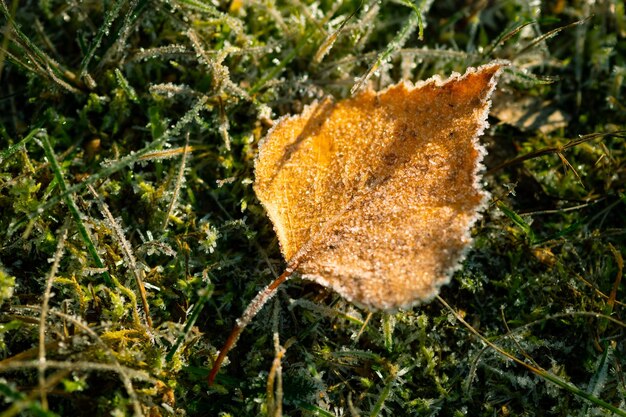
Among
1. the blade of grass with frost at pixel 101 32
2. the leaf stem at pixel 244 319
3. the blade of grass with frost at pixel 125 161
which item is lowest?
the leaf stem at pixel 244 319

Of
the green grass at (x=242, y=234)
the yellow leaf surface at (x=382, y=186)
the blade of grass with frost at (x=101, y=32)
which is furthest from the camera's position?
the blade of grass with frost at (x=101, y=32)

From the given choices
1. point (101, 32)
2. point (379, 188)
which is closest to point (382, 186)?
point (379, 188)

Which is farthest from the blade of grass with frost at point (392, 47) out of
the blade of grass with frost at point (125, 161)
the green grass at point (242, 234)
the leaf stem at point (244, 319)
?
the leaf stem at point (244, 319)

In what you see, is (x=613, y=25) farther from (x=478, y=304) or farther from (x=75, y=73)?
(x=75, y=73)

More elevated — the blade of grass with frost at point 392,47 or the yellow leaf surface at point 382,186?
the blade of grass with frost at point 392,47

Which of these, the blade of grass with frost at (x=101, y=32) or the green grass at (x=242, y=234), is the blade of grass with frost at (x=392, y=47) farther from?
the blade of grass with frost at (x=101, y=32)

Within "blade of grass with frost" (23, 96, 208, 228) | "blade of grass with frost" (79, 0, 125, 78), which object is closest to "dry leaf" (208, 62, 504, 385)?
"blade of grass with frost" (23, 96, 208, 228)

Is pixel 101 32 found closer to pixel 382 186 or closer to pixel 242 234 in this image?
pixel 242 234
